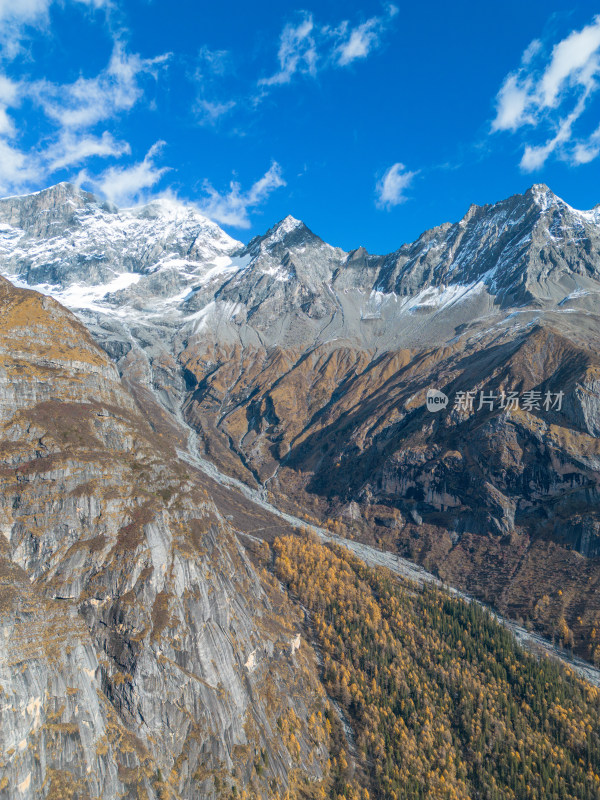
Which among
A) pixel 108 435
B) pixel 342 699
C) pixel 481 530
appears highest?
pixel 108 435

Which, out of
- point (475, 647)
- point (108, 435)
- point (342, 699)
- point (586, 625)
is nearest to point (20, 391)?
point (108, 435)

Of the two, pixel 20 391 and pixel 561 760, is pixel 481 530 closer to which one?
pixel 561 760

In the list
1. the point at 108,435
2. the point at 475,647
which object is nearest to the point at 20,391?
the point at 108,435

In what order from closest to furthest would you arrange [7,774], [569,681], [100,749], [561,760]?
[7,774]
[100,749]
[561,760]
[569,681]

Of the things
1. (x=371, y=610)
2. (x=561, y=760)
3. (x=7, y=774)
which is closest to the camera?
(x=7, y=774)

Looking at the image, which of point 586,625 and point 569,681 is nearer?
point 569,681

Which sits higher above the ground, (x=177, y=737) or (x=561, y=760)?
(x=177, y=737)
